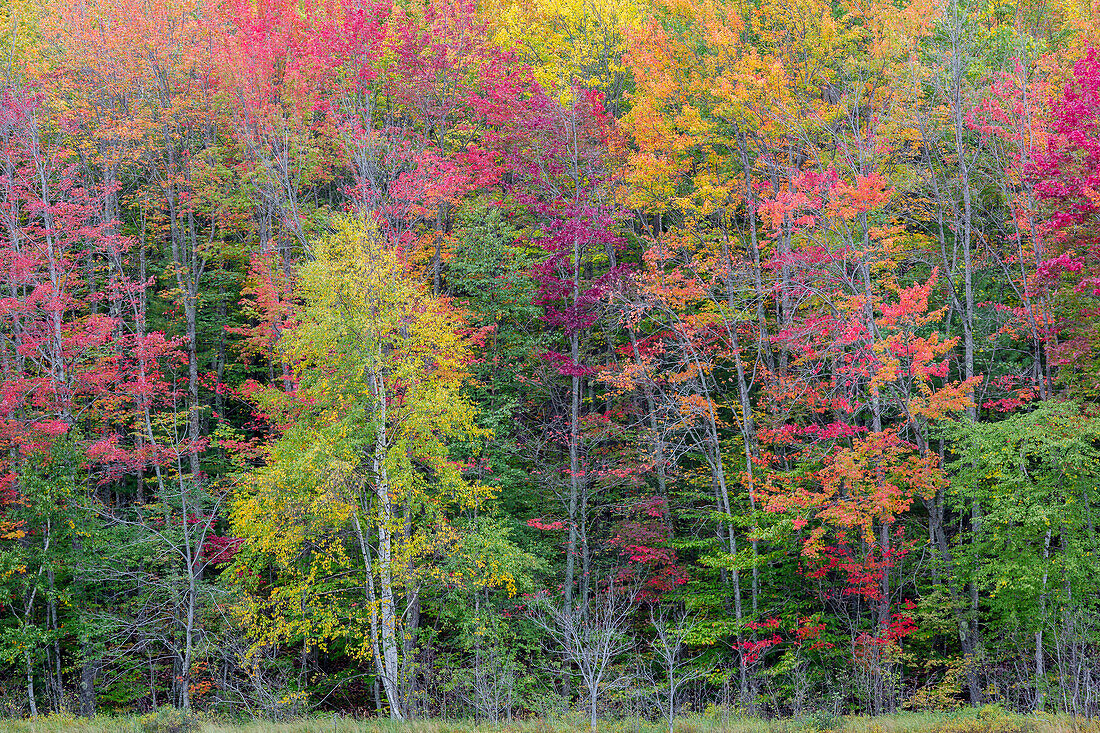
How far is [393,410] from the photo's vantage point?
17.5 metres

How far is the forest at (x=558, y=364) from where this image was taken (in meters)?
16.8

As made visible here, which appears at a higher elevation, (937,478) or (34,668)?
(937,478)

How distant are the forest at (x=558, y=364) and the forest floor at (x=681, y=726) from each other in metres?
1.19

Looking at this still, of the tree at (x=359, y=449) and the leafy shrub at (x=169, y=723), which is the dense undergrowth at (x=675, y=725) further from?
the tree at (x=359, y=449)

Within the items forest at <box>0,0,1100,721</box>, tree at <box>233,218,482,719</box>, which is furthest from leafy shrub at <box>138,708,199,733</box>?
tree at <box>233,218,482,719</box>

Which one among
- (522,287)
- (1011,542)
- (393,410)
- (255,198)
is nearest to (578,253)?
(522,287)

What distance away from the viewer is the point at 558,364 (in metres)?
22.4

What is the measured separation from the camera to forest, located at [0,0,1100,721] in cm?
1680

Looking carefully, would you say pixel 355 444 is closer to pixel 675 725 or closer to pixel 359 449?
pixel 359 449

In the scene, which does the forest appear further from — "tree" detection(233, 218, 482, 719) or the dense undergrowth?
the dense undergrowth

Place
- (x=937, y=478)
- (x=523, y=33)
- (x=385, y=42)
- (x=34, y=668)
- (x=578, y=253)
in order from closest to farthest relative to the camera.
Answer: (x=937, y=478), (x=34, y=668), (x=578, y=253), (x=385, y=42), (x=523, y=33)

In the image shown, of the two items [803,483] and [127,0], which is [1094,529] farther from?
[127,0]

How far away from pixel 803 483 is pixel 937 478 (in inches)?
145

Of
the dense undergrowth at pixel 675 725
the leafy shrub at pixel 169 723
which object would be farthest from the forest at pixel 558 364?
the leafy shrub at pixel 169 723
